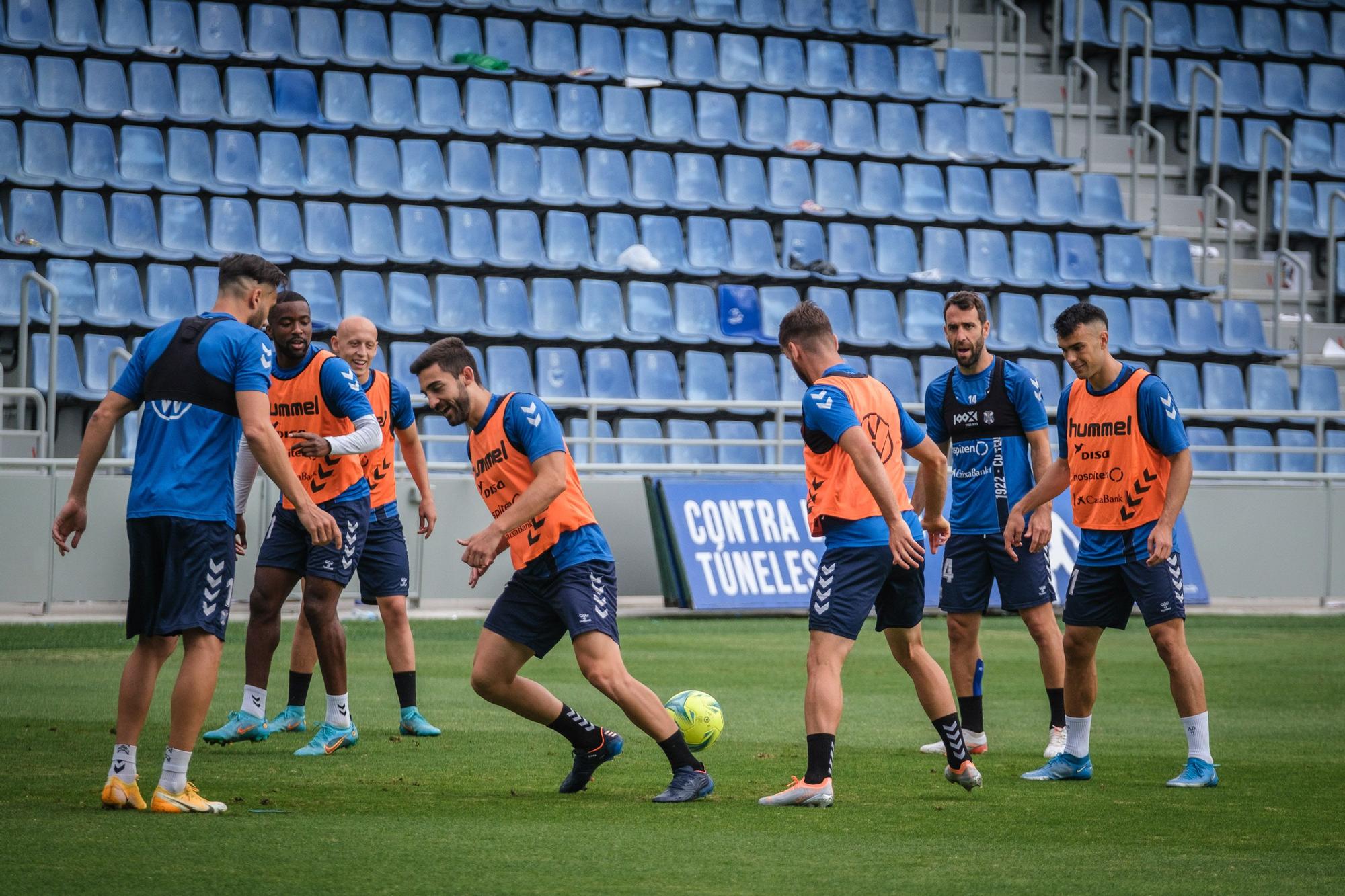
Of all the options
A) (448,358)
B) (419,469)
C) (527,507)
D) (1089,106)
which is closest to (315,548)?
(419,469)

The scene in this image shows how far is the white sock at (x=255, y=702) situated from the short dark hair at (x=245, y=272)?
2715 mm

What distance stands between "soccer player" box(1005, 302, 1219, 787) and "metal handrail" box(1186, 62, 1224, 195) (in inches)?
695

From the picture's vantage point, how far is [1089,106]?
24.5m

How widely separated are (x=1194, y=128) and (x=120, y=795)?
22046 mm

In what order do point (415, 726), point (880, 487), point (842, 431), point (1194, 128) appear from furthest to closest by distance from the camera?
point (1194, 128)
point (415, 726)
point (842, 431)
point (880, 487)

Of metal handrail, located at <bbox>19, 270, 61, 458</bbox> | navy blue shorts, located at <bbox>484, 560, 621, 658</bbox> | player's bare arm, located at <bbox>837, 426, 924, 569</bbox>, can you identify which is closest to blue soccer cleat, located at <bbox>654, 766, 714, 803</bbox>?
navy blue shorts, located at <bbox>484, 560, 621, 658</bbox>

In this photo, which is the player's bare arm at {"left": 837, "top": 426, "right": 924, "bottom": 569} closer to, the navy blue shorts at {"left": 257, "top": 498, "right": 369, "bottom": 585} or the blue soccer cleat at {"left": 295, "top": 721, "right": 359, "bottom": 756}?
the navy blue shorts at {"left": 257, "top": 498, "right": 369, "bottom": 585}

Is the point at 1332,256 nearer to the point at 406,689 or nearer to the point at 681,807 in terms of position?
the point at 406,689

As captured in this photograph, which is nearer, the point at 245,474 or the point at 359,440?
the point at 359,440

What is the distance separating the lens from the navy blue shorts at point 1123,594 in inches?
293

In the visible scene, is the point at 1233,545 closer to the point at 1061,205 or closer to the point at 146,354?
the point at 1061,205

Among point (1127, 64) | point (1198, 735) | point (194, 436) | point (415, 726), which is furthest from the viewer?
point (1127, 64)

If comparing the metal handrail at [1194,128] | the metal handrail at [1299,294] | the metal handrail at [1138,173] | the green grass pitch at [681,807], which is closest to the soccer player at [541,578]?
the green grass pitch at [681,807]

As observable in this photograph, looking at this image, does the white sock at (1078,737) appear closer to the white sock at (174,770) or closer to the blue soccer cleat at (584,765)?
the blue soccer cleat at (584,765)
